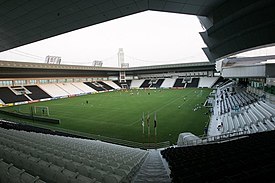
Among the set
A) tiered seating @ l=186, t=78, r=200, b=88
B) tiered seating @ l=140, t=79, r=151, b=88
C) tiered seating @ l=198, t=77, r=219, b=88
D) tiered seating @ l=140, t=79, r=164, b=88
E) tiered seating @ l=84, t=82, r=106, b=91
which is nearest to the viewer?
tiered seating @ l=84, t=82, r=106, b=91

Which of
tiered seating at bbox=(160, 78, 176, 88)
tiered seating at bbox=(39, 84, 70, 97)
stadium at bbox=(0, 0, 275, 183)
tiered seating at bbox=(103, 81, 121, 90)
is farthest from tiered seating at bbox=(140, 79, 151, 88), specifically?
stadium at bbox=(0, 0, 275, 183)

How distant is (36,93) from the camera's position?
1933 inches

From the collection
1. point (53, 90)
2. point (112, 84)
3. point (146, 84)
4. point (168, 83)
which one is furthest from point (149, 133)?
point (146, 84)

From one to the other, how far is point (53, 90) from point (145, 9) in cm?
5393

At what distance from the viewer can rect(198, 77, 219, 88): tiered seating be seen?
227 feet

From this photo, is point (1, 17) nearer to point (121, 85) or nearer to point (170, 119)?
point (170, 119)

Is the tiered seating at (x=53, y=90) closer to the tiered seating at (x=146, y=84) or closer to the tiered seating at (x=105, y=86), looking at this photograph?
the tiered seating at (x=105, y=86)

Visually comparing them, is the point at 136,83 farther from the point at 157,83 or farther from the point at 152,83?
the point at 157,83

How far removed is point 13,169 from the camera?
322cm

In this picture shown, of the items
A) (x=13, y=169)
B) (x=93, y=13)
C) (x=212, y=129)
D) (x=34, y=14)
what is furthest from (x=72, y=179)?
(x=212, y=129)

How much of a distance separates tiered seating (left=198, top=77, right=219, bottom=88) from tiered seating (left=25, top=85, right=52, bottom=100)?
52670 mm

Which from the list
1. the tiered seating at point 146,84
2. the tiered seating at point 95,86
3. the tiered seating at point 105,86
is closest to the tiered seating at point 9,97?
the tiered seating at point 95,86

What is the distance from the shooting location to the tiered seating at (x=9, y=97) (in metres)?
41.7

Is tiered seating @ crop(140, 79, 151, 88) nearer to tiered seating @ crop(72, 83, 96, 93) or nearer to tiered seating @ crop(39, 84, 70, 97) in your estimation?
tiered seating @ crop(72, 83, 96, 93)
